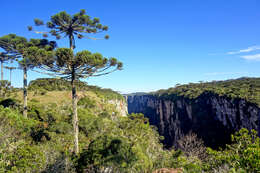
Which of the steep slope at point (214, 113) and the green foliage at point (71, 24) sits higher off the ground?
the green foliage at point (71, 24)

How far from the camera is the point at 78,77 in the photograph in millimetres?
11984

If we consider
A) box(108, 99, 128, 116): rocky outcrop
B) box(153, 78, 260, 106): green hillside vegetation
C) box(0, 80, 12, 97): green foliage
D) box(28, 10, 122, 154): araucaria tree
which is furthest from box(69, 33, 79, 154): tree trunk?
box(108, 99, 128, 116): rocky outcrop

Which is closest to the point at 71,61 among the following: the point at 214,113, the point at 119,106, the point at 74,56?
the point at 74,56

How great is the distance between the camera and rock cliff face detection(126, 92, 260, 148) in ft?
133

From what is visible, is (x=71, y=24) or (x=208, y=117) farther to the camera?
(x=208, y=117)

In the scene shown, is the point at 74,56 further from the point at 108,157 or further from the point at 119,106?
the point at 119,106

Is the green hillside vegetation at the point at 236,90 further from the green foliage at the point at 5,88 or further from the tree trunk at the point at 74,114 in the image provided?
the green foliage at the point at 5,88

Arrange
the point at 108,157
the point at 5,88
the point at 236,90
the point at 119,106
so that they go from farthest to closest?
the point at 119,106
the point at 236,90
the point at 5,88
the point at 108,157

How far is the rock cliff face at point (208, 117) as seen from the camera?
133ft

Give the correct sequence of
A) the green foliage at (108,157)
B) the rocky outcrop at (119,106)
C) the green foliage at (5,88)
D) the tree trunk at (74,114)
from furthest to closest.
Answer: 1. the rocky outcrop at (119,106)
2. the green foliage at (5,88)
3. the tree trunk at (74,114)
4. the green foliage at (108,157)

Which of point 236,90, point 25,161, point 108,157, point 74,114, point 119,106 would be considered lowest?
point 119,106

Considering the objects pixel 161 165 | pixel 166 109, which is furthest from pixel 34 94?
pixel 166 109

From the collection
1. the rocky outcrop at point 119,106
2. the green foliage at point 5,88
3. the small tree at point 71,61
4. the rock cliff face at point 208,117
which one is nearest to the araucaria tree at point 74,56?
the small tree at point 71,61

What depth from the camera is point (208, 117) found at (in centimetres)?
5747
